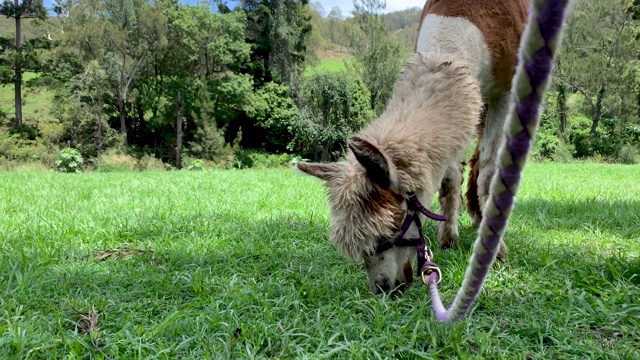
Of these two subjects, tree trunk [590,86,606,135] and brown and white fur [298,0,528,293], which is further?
tree trunk [590,86,606,135]

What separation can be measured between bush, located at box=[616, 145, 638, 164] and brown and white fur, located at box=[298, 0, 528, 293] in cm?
2949

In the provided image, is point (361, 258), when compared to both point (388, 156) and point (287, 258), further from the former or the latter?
point (287, 258)

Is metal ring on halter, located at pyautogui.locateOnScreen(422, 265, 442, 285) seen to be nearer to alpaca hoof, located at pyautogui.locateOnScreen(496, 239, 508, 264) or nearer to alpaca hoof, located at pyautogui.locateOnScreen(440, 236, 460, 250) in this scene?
alpaca hoof, located at pyautogui.locateOnScreen(496, 239, 508, 264)

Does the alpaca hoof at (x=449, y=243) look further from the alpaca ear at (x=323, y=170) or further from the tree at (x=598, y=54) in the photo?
the tree at (x=598, y=54)

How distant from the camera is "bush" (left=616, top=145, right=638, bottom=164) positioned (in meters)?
25.7

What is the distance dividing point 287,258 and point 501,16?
251 cm

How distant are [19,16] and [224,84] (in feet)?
48.9

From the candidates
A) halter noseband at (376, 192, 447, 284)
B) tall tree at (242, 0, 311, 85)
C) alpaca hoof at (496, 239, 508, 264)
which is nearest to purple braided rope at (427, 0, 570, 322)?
halter noseband at (376, 192, 447, 284)

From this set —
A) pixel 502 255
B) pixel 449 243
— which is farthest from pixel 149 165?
pixel 502 255

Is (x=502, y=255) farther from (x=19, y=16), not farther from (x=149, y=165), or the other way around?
(x=19, y=16)

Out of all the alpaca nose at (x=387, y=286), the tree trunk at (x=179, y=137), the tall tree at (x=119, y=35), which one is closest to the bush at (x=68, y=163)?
the tree trunk at (x=179, y=137)

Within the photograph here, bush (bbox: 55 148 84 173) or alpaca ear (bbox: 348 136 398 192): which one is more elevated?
alpaca ear (bbox: 348 136 398 192)

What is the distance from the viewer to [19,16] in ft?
90.0

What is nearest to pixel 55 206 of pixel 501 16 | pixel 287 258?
pixel 287 258
